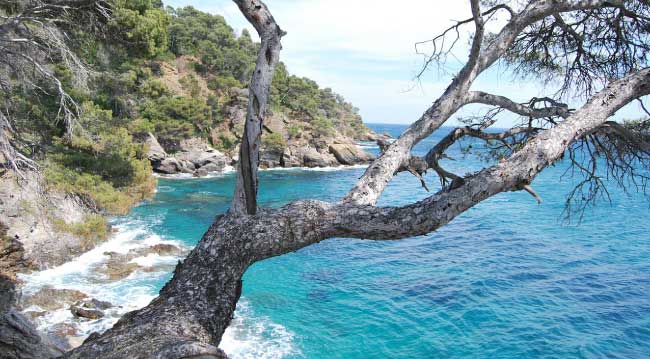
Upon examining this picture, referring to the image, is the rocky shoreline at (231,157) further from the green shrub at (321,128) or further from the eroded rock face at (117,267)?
the eroded rock face at (117,267)

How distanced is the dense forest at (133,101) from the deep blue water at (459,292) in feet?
13.5

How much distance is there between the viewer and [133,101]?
3052 centimetres

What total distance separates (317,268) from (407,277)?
11.5ft

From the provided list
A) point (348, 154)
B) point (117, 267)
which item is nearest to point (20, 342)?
point (117, 267)

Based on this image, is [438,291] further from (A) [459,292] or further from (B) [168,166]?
(B) [168,166]

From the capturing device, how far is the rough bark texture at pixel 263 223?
2.51 m

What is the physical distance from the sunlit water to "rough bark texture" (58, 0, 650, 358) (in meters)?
8.53

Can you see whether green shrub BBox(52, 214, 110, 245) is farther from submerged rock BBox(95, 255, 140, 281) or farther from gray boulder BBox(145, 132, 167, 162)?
gray boulder BBox(145, 132, 167, 162)

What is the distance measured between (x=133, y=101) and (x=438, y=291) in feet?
83.4

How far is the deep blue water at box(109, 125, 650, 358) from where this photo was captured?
11.3 meters

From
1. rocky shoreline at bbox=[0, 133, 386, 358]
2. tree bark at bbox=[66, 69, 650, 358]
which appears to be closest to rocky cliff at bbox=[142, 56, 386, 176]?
rocky shoreline at bbox=[0, 133, 386, 358]

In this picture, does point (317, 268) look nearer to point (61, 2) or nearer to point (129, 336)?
point (61, 2)

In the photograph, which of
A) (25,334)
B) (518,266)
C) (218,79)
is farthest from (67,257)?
(218,79)

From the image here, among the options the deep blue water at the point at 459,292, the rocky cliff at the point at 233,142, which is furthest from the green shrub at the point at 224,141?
the deep blue water at the point at 459,292
